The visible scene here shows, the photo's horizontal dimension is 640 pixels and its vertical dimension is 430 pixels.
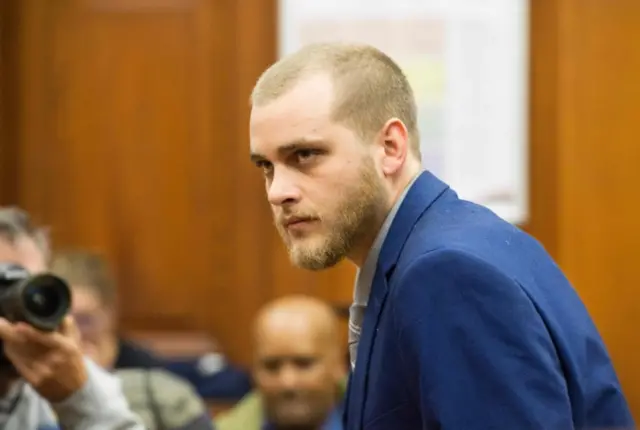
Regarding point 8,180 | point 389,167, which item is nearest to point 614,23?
point 8,180

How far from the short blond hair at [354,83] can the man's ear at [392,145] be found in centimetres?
1

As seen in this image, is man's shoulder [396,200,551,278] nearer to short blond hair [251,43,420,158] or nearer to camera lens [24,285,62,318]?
short blond hair [251,43,420,158]

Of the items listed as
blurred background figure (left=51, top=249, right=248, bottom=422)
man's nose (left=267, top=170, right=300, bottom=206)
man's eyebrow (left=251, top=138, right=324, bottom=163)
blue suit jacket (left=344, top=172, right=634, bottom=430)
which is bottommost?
blurred background figure (left=51, top=249, right=248, bottom=422)

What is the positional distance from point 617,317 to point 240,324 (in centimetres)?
113

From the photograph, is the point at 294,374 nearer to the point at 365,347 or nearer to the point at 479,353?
the point at 365,347

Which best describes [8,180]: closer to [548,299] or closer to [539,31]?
[539,31]

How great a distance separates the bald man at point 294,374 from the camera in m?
2.61

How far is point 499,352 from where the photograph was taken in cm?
98

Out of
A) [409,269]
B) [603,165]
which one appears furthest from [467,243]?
[603,165]

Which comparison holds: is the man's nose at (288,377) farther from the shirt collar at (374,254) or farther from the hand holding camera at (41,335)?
the shirt collar at (374,254)

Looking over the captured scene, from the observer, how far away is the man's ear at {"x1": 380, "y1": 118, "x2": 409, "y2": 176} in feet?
3.79

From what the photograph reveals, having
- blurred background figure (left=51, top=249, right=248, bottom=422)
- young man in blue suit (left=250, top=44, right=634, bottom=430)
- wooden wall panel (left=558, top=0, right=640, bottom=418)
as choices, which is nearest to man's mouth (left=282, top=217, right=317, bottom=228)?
young man in blue suit (left=250, top=44, right=634, bottom=430)

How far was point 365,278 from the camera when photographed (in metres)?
1.20

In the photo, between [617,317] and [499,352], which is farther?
[617,317]
